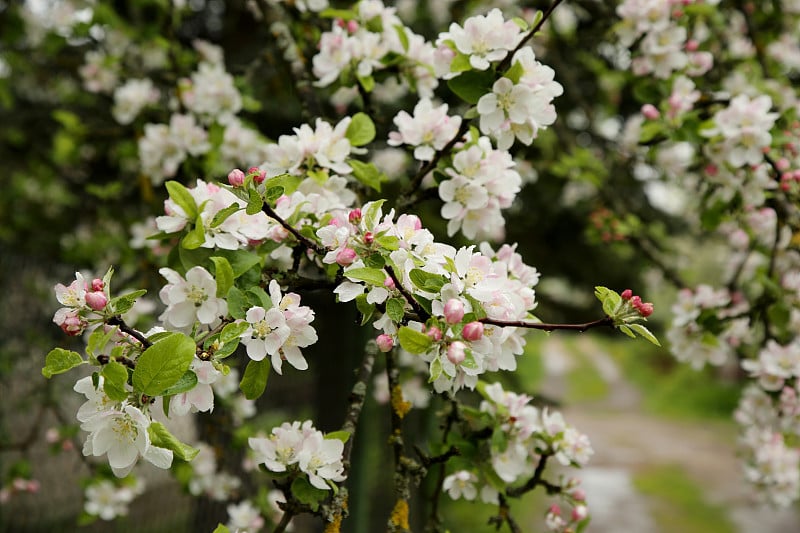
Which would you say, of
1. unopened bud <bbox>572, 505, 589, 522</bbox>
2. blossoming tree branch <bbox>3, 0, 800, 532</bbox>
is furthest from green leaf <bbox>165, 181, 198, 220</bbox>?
unopened bud <bbox>572, 505, 589, 522</bbox>

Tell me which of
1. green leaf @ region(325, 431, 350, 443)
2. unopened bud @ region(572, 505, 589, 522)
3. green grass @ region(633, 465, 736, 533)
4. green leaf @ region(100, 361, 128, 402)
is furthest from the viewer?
green grass @ region(633, 465, 736, 533)

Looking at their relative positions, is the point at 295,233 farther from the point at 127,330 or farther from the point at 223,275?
the point at 127,330

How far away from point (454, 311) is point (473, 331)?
42mm

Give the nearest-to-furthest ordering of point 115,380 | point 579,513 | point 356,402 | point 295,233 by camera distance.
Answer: point 115,380 → point 295,233 → point 356,402 → point 579,513

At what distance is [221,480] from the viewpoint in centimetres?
254

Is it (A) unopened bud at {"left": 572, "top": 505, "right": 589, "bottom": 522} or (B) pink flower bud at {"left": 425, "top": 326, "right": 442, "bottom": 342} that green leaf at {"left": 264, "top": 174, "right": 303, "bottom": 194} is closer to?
(B) pink flower bud at {"left": 425, "top": 326, "right": 442, "bottom": 342}

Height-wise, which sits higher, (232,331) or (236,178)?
(236,178)

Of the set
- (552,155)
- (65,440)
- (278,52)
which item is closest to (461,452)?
(278,52)

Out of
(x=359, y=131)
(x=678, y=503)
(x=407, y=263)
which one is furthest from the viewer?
(x=678, y=503)

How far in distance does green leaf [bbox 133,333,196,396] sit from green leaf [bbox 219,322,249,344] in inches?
2.4

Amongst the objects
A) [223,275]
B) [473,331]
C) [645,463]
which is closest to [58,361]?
[223,275]

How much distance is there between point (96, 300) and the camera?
3.12 ft

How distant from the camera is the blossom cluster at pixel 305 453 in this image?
1200 millimetres

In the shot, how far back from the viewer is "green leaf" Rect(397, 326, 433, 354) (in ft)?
3.16
